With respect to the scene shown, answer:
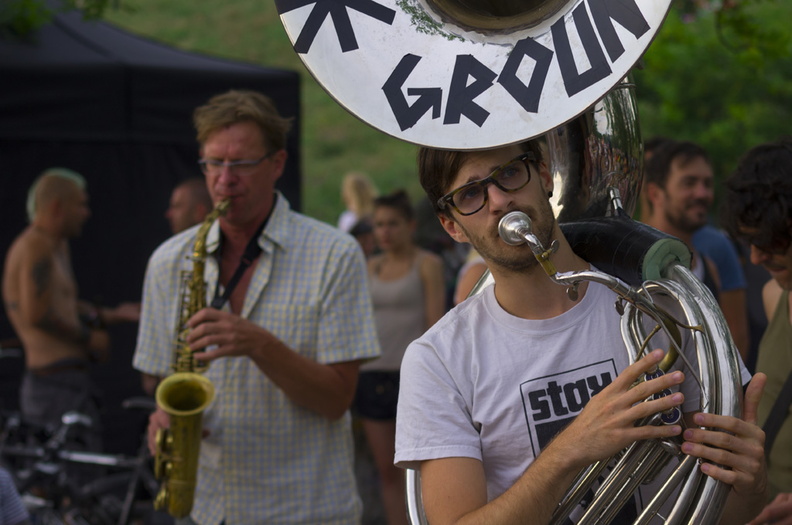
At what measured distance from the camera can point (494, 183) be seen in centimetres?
186

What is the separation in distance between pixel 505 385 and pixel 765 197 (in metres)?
1.03

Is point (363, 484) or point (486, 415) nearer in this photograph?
point (486, 415)

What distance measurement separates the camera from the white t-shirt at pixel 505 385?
1.85 m

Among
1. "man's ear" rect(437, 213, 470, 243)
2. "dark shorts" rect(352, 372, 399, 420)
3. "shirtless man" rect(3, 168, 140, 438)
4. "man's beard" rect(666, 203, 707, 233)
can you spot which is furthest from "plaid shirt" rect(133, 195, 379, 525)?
"shirtless man" rect(3, 168, 140, 438)

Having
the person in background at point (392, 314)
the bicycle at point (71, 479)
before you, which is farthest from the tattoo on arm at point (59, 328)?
the person in background at point (392, 314)

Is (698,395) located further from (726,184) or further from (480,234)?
(726,184)

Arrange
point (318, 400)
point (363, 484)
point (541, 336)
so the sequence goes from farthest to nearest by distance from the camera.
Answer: point (363, 484)
point (318, 400)
point (541, 336)

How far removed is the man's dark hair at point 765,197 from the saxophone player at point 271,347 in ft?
3.72

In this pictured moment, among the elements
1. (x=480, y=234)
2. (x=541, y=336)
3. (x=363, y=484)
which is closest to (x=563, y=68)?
(x=480, y=234)

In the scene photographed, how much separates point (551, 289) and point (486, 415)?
0.94ft

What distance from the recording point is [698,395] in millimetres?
1811

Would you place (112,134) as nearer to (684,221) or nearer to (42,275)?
(42,275)

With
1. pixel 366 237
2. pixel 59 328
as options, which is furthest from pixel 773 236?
pixel 366 237

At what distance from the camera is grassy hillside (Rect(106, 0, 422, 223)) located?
13.9 m
